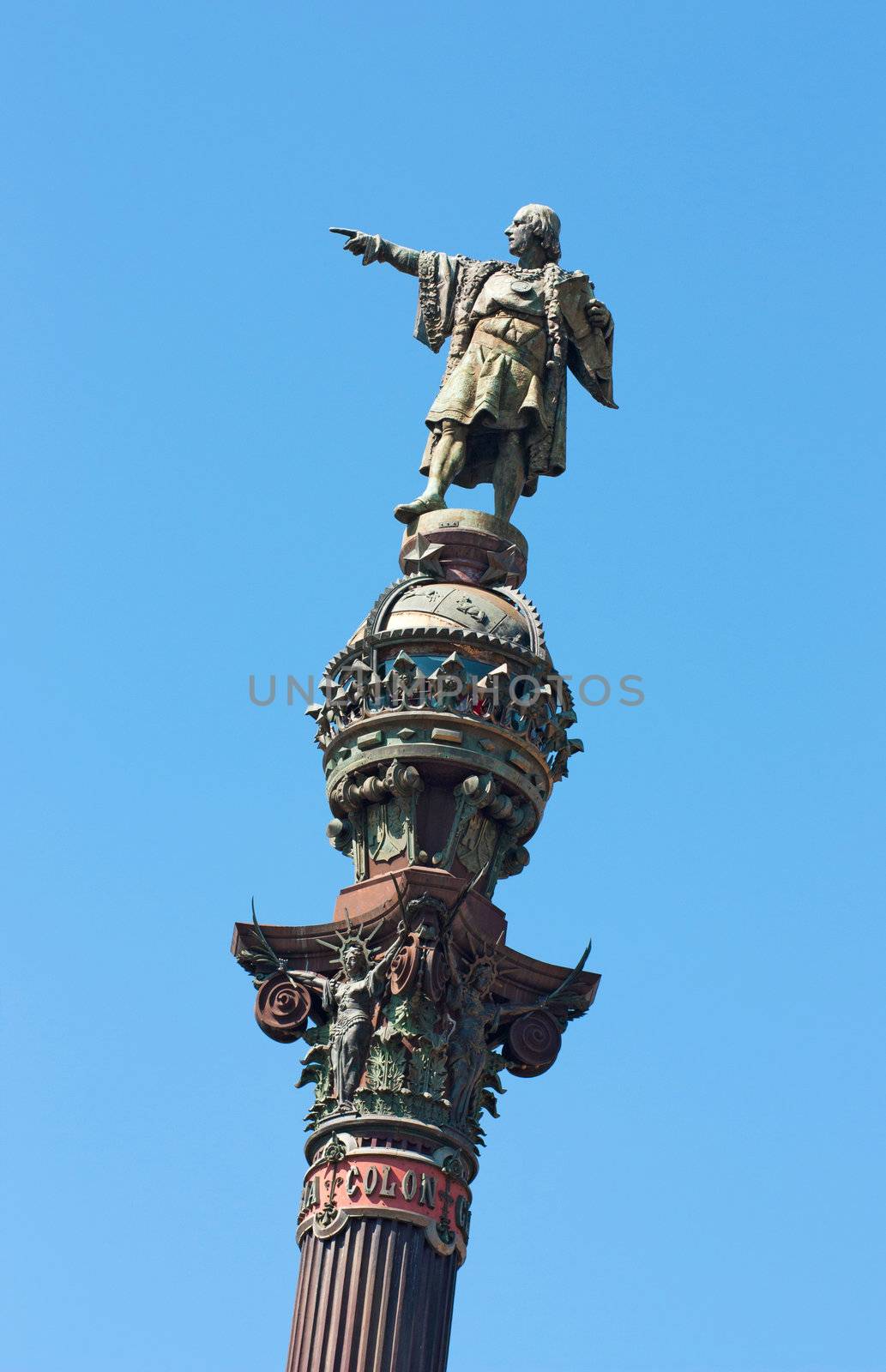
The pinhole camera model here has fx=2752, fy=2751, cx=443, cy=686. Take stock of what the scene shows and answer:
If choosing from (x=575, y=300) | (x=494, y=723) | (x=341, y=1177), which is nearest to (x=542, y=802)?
(x=494, y=723)

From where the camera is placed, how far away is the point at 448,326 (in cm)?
3372

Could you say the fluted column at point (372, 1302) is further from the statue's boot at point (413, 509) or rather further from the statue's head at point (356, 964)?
the statue's boot at point (413, 509)

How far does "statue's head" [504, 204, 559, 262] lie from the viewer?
33688mm

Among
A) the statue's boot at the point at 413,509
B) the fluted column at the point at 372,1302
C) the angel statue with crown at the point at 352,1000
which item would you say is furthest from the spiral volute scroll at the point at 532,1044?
the statue's boot at the point at 413,509

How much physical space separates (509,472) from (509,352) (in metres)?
1.50

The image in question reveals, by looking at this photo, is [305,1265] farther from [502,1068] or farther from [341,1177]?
[502,1068]

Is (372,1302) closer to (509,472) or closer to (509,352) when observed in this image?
(509,472)

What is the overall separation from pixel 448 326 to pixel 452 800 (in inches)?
292

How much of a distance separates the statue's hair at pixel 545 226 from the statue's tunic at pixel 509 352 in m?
0.26

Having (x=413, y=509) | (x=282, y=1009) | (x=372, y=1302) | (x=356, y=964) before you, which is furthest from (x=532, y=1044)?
(x=413, y=509)

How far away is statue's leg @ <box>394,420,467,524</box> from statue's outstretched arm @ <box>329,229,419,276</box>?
2.56 metres

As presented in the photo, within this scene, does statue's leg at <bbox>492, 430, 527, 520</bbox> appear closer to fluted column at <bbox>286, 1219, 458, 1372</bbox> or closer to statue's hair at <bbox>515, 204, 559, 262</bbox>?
statue's hair at <bbox>515, 204, 559, 262</bbox>

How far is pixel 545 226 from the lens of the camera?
3375 centimetres

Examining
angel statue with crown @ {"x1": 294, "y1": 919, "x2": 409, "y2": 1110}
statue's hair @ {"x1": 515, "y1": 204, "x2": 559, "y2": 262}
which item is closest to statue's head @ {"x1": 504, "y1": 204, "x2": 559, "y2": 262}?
statue's hair @ {"x1": 515, "y1": 204, "x2": 559, "y2": 262}
